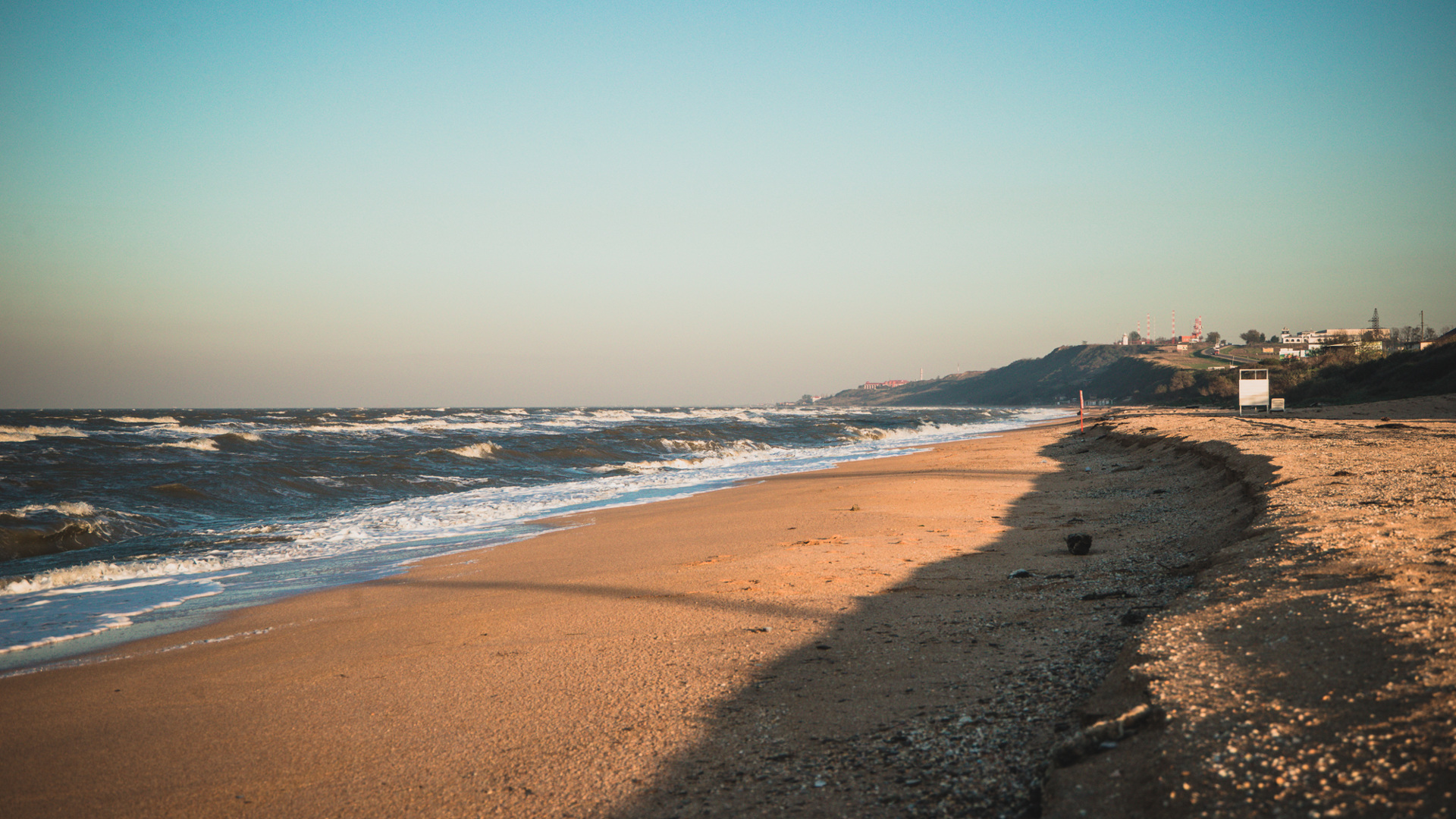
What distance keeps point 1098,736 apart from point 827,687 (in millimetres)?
1310

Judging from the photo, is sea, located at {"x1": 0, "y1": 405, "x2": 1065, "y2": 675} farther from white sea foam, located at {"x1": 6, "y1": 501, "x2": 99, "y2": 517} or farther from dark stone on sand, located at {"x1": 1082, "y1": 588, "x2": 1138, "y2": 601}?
dark stone on sand, located at {"x1": 1082, "y1": 588, "x2": 1138, "y2": 601}

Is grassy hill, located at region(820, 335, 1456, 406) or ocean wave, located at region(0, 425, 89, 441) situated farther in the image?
grassy hill, located at region(820, 335, 1456, 406)

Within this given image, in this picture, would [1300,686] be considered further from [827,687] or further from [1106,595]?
[1106,595]

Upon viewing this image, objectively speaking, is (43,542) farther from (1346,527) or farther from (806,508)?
(1346,527)

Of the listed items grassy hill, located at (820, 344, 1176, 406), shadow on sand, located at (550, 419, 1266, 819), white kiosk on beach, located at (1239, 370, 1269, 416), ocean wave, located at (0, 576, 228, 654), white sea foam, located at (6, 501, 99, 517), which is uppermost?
grassy hill, located at (820, 344, 1176, 406)

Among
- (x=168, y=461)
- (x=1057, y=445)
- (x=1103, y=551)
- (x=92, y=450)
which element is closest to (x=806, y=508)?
(x=1103, y=551)

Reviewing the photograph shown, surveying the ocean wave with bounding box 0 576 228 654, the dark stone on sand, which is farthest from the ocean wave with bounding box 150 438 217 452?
the dark stone on sand

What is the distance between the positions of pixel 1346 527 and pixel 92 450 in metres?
28.7

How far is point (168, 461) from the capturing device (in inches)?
731

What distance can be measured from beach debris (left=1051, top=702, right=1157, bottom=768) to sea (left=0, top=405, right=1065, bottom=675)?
6.00 m

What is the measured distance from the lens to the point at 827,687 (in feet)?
11.0

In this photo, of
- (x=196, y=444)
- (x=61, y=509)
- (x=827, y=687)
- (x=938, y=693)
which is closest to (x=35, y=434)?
(x=196, y=444)

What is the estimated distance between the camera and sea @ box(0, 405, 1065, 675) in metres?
6.47

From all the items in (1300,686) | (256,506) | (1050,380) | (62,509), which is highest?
(1050,380)
